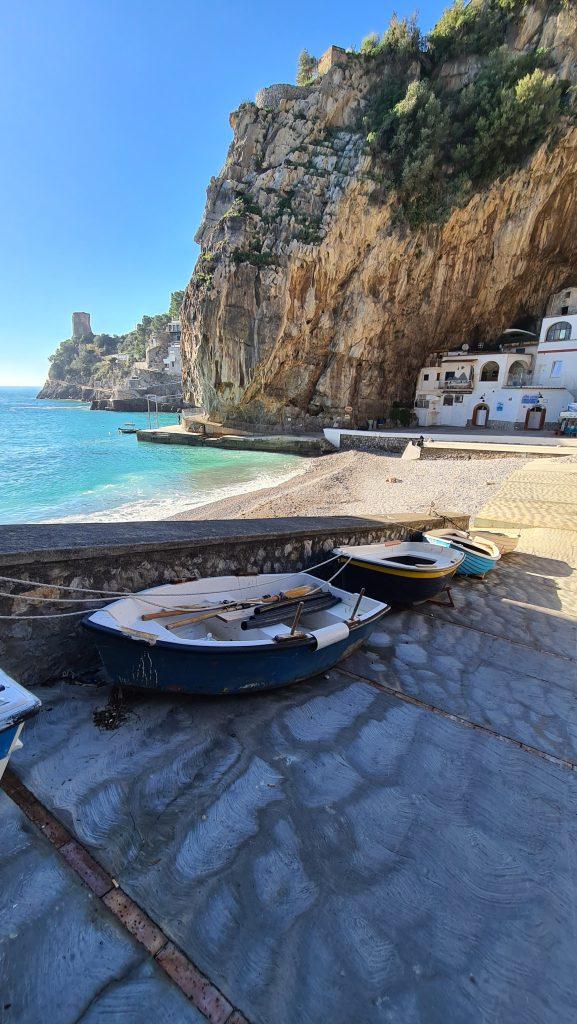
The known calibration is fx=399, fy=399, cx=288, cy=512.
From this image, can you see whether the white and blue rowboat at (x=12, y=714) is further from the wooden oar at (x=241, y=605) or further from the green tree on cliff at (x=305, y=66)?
the green tree on cliff at (x=305, y=66)

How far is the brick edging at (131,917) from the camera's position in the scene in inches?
56.3

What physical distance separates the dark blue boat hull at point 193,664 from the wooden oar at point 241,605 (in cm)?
41

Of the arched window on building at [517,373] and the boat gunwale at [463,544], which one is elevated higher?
the arched window on building at [517,373]

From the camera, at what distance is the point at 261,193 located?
1297 inches

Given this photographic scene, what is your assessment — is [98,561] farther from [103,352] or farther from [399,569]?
[103,352]

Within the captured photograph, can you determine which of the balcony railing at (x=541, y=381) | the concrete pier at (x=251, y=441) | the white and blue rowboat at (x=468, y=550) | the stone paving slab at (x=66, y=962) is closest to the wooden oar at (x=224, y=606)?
the stone paving slab at (x=66, y=962)

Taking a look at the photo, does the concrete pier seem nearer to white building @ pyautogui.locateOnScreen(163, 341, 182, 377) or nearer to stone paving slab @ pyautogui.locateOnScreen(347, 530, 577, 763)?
stone paving slab @ pyautogui.locateOnScreen(347, 530, 577, 763)

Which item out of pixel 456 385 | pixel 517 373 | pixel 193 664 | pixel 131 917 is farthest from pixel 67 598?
pixel 517 373

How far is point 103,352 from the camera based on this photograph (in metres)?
119

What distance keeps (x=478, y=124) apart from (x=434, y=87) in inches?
277

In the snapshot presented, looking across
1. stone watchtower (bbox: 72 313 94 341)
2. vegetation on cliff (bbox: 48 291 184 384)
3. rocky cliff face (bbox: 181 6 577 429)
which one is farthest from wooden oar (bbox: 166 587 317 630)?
stone watchtower (bbox: 72 313 94 341)

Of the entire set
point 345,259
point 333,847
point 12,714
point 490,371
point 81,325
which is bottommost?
point 333,847

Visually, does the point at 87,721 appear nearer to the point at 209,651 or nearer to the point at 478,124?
the point at 209,651

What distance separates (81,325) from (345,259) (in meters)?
132
